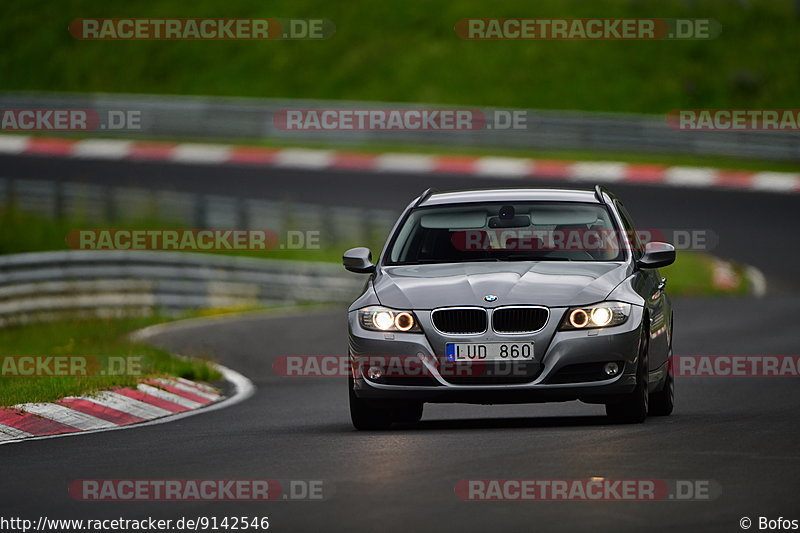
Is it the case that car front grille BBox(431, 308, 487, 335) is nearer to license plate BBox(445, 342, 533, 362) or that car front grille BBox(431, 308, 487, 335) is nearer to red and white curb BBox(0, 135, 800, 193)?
license plate BBox(445, 342, 533, 362)

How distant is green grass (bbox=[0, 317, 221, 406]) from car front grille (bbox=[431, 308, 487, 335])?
3.62 meters

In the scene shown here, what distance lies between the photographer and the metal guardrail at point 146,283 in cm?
2339

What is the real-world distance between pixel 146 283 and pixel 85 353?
23.2 feet

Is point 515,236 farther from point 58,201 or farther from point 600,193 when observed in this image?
point 58,201

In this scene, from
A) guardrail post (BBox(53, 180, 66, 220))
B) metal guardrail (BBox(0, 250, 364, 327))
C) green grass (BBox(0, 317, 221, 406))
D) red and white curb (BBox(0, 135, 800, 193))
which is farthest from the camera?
red and white curb (BBox(0, 135, 800, 193))

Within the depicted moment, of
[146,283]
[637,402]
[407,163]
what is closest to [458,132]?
[407,163]

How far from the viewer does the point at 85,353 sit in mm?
18219

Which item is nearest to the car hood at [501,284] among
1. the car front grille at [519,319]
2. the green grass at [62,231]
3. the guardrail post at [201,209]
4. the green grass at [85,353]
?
the car front grille at [519,319]

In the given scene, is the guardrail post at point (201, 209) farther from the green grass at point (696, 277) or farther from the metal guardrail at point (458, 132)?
the metal guardrail at point (458, 132)

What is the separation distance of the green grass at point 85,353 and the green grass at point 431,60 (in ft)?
83.5

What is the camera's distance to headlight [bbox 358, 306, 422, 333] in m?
10.8

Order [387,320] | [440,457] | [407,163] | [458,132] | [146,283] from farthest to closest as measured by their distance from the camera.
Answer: [458,132] < [407,163] < [146,283] < [387,320] < [440,457]

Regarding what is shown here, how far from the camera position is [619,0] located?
52500 millimetres

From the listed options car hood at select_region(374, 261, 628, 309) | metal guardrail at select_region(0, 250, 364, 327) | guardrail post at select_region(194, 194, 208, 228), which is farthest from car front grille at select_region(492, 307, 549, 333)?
guardrail post at select_region(194, 194, 208, 228)
